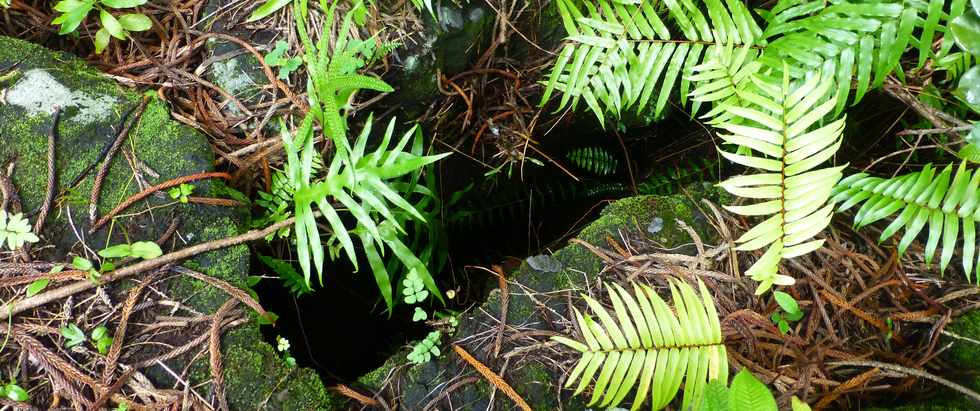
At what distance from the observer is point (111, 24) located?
2.01 metres

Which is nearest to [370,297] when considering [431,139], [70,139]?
[431,139]

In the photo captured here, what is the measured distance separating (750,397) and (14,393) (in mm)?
1907

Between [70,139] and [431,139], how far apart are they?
1292 mm

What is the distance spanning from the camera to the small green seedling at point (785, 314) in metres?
1.69

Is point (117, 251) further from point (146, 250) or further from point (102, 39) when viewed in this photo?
point (102, 39)

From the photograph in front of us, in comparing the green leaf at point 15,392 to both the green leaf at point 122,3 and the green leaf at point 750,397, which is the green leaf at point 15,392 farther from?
the green leaf at point 750,397

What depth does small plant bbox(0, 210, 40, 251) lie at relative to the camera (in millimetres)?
1711

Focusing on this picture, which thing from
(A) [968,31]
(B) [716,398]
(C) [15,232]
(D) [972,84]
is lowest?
(B) [716,398]

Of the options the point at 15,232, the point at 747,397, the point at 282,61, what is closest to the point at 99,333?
the point at 15,232

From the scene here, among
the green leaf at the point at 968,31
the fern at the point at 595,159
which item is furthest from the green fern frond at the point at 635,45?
the fern at the point at 595,159

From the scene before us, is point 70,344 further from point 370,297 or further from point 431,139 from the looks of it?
point 431,139

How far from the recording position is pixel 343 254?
257 cm

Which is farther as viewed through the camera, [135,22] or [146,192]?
[135,22]

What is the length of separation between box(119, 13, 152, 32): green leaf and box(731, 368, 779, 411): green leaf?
7.12 feet
